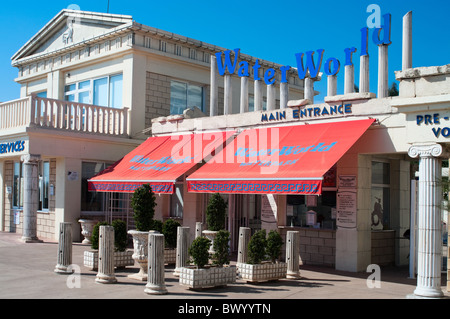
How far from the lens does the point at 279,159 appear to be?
13391 mm

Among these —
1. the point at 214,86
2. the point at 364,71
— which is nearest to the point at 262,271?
the point at 364,71

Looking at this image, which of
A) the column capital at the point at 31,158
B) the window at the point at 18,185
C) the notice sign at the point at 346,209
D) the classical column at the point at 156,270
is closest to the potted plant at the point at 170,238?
the classical column at the point at 156,270

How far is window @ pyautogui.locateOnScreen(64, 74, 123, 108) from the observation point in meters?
21.0

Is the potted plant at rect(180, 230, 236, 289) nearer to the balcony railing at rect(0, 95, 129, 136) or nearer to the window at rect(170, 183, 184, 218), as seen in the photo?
the window at rect(170, 183, 184, 218)

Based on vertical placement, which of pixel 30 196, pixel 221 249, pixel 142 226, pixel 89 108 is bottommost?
pixel 221 249

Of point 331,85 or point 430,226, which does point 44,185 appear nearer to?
point 331,85

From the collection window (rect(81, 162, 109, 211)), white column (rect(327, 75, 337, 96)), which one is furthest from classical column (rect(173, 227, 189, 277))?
window (rect(81, 162, 109, 211))

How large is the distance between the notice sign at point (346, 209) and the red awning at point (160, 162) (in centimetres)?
404

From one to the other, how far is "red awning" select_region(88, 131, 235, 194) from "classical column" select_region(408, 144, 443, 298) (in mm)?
6987

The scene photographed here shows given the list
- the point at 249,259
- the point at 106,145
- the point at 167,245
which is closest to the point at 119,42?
Result: the point at 106,145

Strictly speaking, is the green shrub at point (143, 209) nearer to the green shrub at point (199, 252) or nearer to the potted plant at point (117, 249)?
the potted plant at point (117, 249)

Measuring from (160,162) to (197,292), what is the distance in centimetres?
708

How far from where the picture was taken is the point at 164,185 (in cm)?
1496

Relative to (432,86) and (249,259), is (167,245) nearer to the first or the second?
(249,259)
